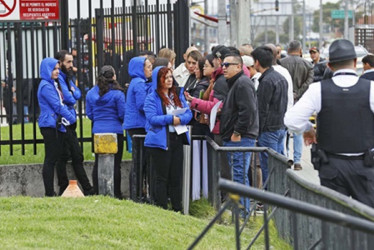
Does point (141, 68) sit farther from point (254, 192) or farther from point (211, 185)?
point (254, 192)

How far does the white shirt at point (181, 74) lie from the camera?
13.1 metres

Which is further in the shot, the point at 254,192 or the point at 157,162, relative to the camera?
the point at 157,162

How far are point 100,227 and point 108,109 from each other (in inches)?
144

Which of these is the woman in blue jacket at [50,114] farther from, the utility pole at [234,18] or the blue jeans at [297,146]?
the utility pole at [234,18]

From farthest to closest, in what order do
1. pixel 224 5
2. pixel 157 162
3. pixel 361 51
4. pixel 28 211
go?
pixel 224 5 → pixel 361 51 → pixel 157 162 → pixel 28 211

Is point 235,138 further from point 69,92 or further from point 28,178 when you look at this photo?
point 28,178

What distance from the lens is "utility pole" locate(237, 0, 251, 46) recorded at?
20859 millimetres

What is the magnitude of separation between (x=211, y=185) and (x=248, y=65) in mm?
2086

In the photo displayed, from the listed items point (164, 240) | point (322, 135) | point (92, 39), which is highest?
point (92, 39)

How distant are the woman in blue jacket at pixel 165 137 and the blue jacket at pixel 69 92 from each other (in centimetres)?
161

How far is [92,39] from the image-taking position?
516 inches

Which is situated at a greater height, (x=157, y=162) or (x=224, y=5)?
(x=224, y=5)

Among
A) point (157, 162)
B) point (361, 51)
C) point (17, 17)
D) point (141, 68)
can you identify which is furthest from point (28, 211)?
point (361, 51)

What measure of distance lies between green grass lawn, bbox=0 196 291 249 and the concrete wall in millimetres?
2249
